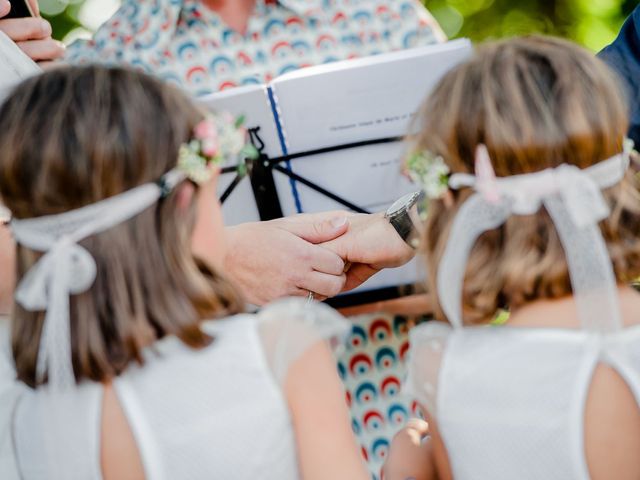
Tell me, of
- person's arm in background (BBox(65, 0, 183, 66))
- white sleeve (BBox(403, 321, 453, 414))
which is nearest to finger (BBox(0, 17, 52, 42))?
person's arm in background (BBox(65, 0, 183, 66))

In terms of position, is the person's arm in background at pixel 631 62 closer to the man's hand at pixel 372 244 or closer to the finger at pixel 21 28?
the man's hand at pixel 372 244

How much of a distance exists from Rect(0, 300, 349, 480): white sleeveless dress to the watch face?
68 cm

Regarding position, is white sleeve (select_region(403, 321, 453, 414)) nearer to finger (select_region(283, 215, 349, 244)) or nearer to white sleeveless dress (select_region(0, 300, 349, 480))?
white sleeveless dress (select_region(0, 300, 349, 480))

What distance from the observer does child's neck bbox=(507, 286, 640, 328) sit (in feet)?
4.33

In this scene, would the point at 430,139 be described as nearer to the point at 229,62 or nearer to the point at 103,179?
the point at 103,179

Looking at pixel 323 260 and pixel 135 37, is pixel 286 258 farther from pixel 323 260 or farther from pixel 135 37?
pixel 135 37

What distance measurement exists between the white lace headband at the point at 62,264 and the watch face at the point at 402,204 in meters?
0.80

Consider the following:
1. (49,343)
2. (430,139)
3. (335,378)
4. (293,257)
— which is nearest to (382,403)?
(293,257)

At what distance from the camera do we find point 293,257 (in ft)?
6.44

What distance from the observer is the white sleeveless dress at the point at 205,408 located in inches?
50.8

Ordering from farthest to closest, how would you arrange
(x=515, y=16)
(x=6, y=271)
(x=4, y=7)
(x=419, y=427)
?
(x=515, y=16) < (x=4, y=7) < (x=419, y=427) < (x=6, y=271)

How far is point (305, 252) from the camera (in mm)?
1954

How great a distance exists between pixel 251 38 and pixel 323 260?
0.68 metres

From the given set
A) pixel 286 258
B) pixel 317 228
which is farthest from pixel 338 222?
pixel 286 258
